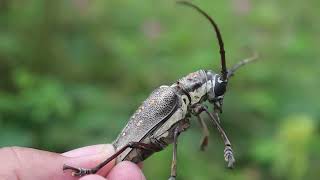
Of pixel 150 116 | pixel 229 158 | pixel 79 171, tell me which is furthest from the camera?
pixel 150 116

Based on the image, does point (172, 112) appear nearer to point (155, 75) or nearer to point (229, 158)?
point (229, 158)

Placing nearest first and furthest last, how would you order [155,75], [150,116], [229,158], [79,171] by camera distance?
[229,158]
[79,171]
[150,116]
[155,75]

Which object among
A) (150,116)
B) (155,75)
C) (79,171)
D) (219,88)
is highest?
(219,88)

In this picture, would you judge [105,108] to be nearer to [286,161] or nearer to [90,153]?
[286,161]

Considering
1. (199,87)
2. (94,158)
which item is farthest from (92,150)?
(199,87)

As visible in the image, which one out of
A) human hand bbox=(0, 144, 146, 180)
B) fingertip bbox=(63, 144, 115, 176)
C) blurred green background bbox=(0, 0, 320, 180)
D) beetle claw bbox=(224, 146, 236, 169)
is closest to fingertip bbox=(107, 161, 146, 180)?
human hand bbox=(0, 144, 146, 180)

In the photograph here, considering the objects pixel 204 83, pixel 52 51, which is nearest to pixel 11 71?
pixel 52 51
